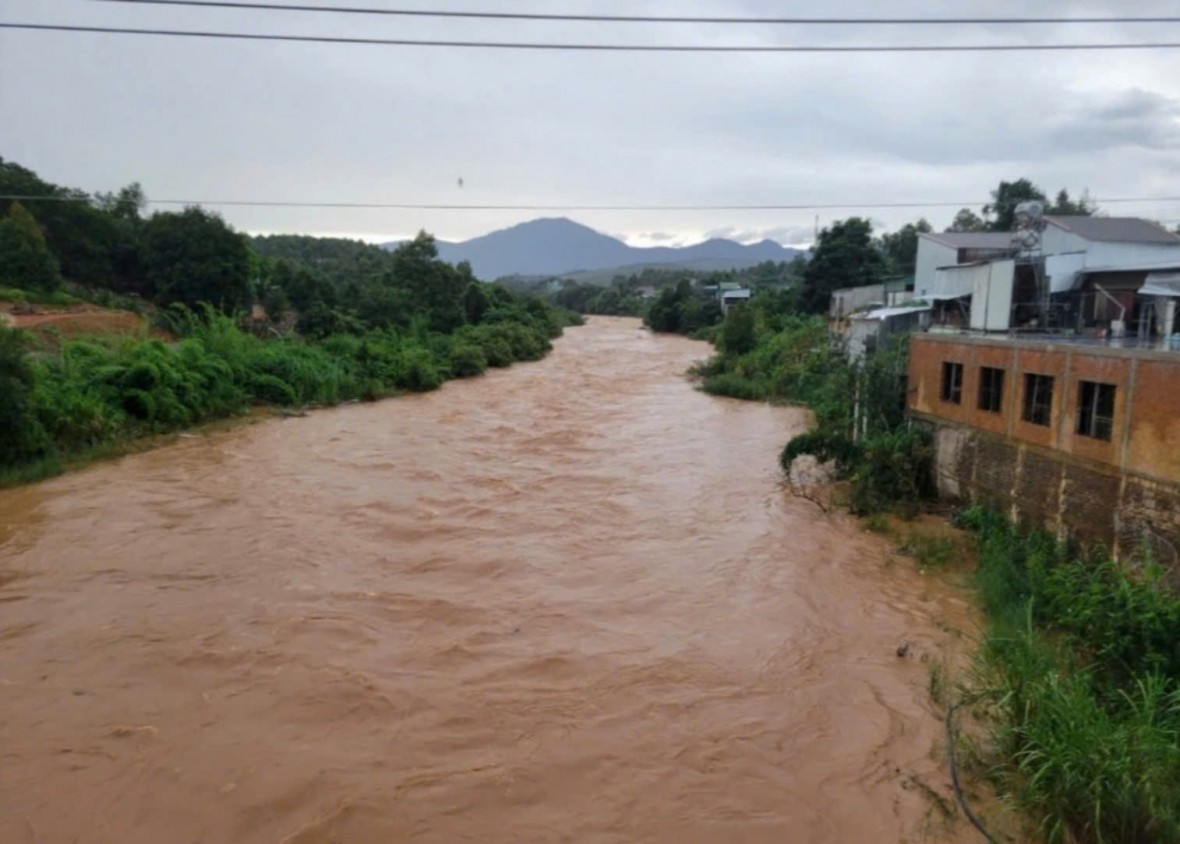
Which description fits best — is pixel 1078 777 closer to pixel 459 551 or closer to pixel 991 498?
pixel 991 498

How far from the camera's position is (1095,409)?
8.49 metres

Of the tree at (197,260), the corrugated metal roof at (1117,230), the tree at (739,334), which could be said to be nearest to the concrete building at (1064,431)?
the corrugated metal roof at (1117,230)

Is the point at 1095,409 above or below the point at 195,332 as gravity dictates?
below

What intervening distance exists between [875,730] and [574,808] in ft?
8.45

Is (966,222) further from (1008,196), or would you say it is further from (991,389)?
(991,389)

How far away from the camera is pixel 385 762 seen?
556cm

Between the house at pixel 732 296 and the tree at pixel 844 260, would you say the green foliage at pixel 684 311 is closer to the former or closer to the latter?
the house at pixel 732 296

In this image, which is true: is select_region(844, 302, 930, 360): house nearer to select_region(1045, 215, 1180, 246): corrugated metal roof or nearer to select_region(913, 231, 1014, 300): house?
select_region(1045, 215, 1180, 246): corrugated metal roof

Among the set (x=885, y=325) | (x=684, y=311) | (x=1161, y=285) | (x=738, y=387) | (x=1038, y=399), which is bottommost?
(x=738, y=387)

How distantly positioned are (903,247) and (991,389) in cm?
3804

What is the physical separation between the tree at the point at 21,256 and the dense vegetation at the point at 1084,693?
29196 millimetres

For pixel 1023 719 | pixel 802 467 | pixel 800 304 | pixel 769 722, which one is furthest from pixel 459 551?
pixel 800 304

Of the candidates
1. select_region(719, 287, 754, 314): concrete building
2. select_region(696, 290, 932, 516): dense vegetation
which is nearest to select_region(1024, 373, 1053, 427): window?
select_region(696, 290, 932, 516): dense vegetation

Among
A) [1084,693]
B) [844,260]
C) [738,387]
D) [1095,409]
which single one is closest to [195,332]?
[738,387]
